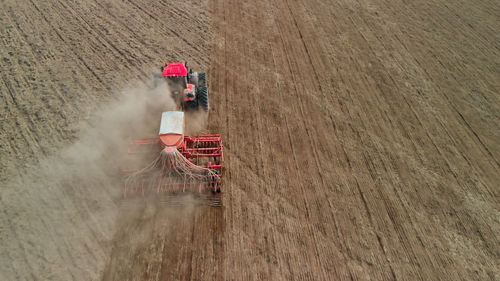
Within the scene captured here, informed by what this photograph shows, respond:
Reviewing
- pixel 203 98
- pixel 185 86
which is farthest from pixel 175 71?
pixel 203 98

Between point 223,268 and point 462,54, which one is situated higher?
point 462,54

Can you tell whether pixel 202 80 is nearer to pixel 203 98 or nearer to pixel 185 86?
pixel 203 98

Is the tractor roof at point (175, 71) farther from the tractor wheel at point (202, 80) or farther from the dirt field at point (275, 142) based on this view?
the dirt field at point (275, 142)

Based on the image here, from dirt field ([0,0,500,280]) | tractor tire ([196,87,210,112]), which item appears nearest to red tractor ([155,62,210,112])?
tractor tire ([196,87,210,112])

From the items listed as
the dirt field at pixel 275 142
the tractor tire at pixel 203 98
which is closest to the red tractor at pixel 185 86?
the tractor tire at pixel 203 98

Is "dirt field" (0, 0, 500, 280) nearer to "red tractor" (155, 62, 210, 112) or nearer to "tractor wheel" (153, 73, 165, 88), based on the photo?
"red tractor" (155, 62, 210, 112)

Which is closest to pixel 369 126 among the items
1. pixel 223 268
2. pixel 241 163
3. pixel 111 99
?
pixel 241 163

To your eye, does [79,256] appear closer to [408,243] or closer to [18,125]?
[18,125]
